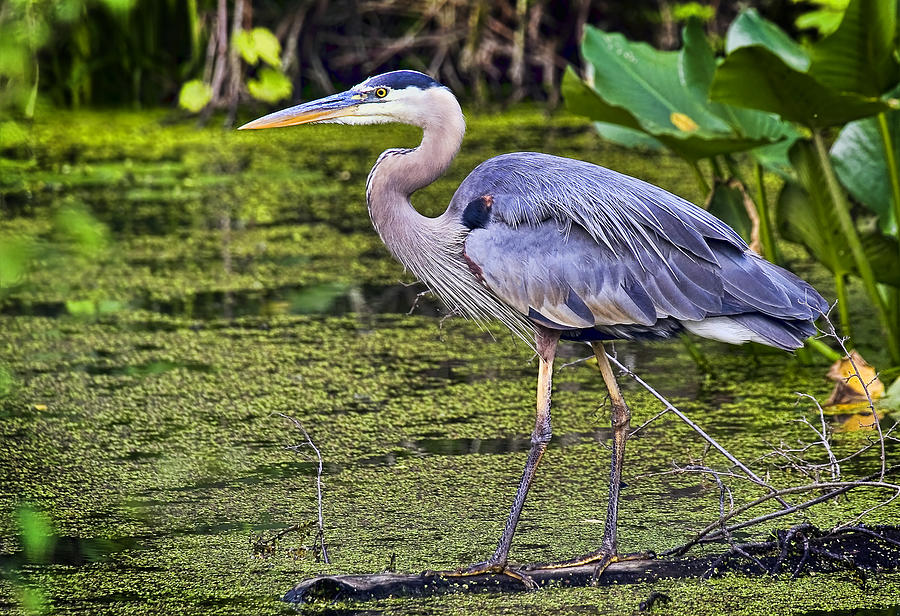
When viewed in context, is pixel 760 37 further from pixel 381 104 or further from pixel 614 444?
Result: pixel 614 444

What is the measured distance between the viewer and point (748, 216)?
430 cm

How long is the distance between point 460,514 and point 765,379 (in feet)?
5.30

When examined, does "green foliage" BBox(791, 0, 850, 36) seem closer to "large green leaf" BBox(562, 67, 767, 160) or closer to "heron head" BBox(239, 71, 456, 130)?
"large green leaf" BBox(562, 67, 767, 160)

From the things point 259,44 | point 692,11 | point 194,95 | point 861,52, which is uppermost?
point 692,11

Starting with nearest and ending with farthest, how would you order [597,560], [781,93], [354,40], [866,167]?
[597,560]
[781,93]
[866,167]
[354,40]

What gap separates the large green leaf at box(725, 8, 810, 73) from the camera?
4543mm

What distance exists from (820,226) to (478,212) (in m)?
1.60

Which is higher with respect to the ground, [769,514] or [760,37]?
[760,37]

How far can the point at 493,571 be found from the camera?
2844mm

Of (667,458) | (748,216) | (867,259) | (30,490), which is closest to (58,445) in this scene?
(30,490)

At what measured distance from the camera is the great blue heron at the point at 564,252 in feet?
9.91

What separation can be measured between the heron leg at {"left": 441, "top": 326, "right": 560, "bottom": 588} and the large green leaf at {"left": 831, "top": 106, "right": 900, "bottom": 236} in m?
1.72

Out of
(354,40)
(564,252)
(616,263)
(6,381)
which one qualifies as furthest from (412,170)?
(354,40)

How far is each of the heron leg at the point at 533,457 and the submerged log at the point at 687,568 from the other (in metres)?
0.02
